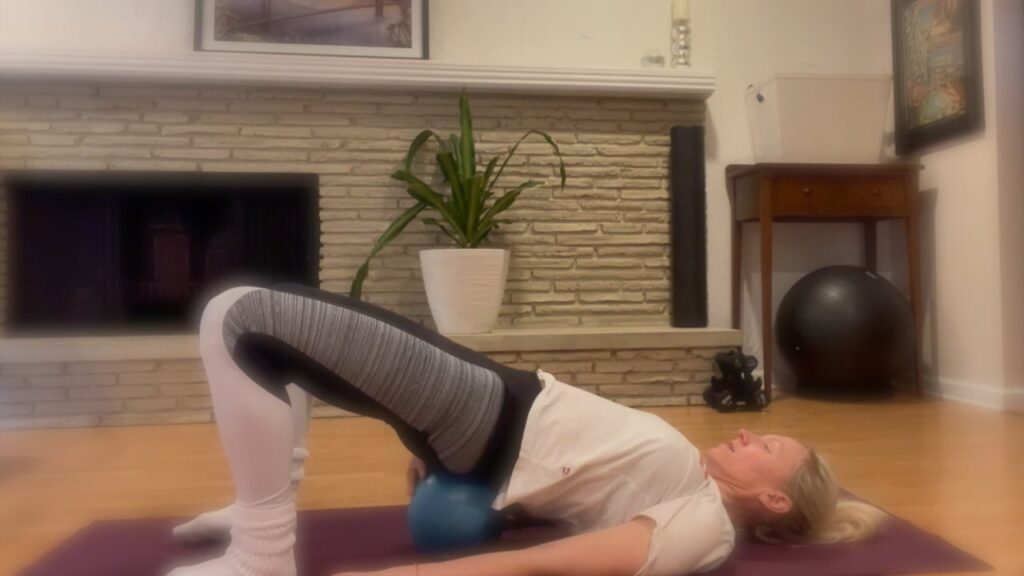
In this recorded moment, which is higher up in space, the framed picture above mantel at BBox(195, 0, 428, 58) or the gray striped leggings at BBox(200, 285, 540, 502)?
the framed picture above mantel at BBox(195, 0, 428, 58)

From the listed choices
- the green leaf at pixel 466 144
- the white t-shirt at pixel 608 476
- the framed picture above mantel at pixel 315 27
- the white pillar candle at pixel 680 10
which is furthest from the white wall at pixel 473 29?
the white t-shirt at pixel 608 476

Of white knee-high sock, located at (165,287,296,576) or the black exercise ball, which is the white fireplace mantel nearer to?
the black exercise ball

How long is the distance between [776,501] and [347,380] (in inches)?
26.5

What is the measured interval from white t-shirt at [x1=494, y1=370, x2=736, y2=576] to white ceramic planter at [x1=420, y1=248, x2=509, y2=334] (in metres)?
1.59

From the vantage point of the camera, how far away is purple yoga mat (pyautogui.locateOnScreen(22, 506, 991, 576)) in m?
1.27

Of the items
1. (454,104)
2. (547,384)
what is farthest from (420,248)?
(547,384)

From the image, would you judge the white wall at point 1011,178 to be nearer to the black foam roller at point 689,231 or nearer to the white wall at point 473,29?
the black foam roller at point 689,231

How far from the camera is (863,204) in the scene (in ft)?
10.1

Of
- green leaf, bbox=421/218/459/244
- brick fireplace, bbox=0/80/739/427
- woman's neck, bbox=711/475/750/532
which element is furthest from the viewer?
green leaf, bbox=421/218/459/244

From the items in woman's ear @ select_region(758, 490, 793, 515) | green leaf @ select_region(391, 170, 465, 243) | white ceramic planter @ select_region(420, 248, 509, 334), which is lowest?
woman's ear @ select_region(758, 490, 793, 515)

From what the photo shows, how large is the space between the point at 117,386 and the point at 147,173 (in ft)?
2.68

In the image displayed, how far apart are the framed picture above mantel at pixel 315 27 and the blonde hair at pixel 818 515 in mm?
2380

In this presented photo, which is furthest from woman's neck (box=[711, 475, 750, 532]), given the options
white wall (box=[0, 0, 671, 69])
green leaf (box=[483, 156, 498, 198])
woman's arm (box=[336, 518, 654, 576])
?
white wall (box=[0, 0, 671, 69])

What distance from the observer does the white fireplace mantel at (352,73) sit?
9.45 feet
